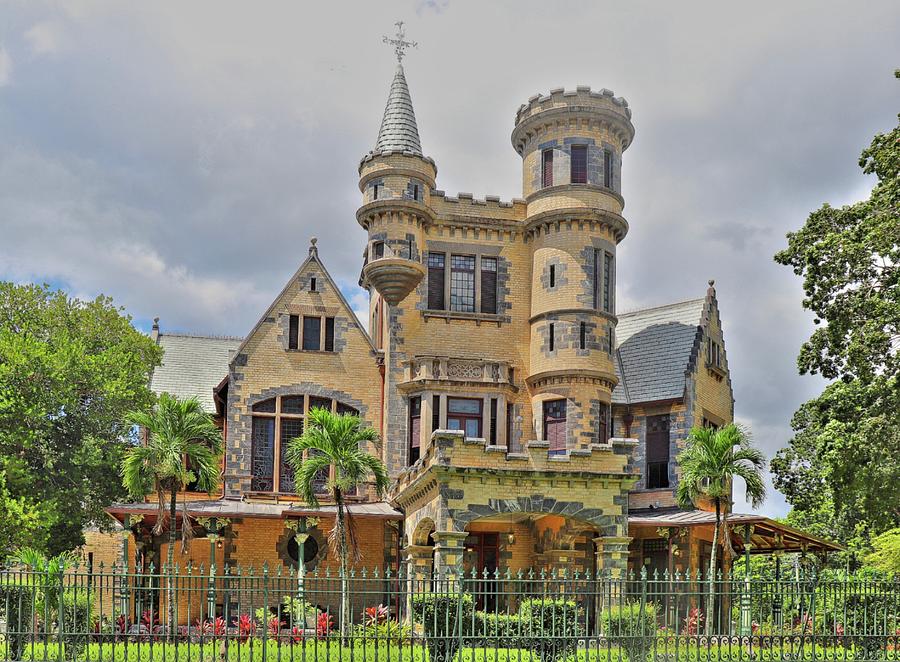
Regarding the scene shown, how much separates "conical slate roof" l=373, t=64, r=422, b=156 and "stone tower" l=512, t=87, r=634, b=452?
12.4 ft

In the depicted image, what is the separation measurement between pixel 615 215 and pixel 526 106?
16.1ft

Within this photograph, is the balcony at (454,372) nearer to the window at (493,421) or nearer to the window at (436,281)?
the window at (493,421)

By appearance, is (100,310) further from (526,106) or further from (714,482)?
(714,482)

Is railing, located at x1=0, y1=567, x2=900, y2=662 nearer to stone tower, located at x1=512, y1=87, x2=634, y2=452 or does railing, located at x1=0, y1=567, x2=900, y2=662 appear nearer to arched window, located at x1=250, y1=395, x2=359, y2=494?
arched window, located at x1=250, y1=395, x2=359, y2=494

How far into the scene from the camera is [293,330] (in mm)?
36688

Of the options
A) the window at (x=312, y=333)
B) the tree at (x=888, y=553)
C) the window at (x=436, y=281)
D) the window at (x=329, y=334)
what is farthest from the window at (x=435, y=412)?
the tree at (x=888, y=553)

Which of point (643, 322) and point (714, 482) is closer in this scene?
point (714, 482)

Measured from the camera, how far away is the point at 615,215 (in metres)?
36.8

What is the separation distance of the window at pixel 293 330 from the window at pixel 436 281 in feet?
14.7

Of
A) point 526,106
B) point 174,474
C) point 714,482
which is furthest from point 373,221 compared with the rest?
point 714,482

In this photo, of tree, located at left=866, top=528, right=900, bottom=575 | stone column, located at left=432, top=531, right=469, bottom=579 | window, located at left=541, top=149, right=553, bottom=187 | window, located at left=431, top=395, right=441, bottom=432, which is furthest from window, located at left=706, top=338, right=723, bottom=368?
stone column, located at left=432, top=531, right=469, bottom=579

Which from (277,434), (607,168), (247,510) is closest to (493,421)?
(277,434)

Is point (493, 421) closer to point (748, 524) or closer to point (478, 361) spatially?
point (478, 361)

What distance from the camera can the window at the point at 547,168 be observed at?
122ft
